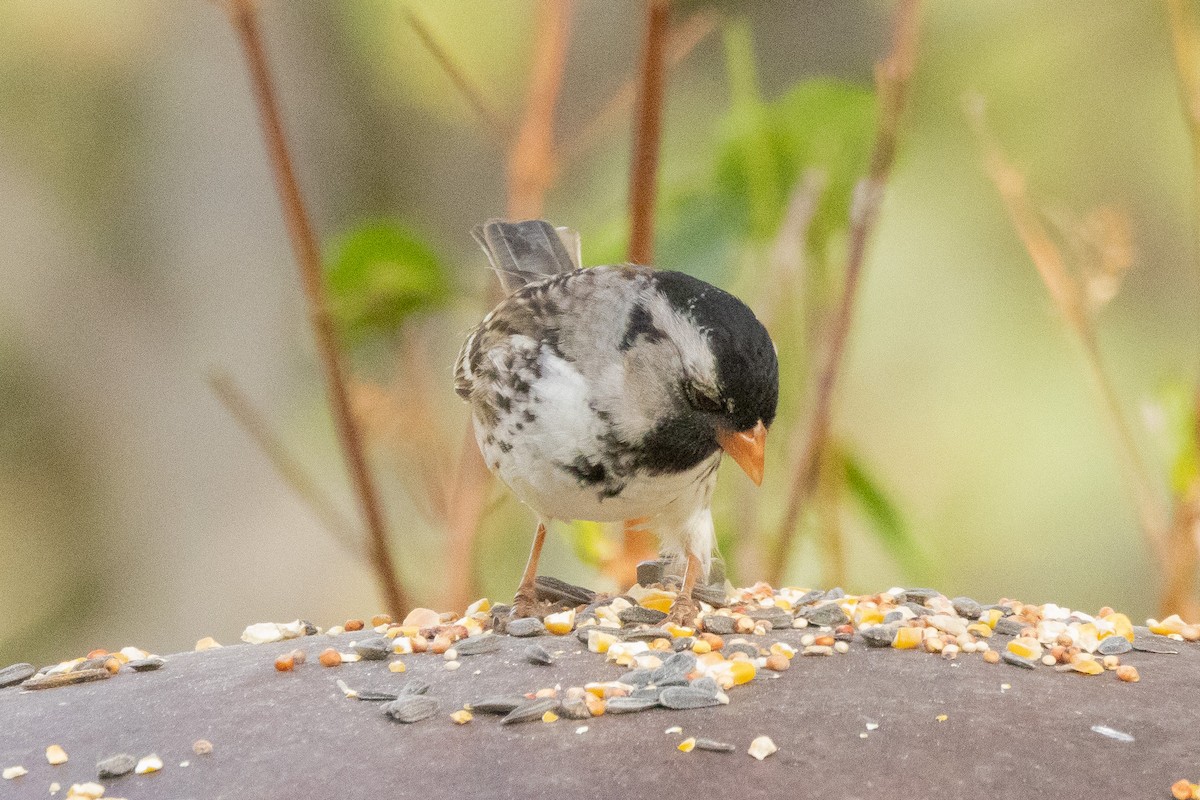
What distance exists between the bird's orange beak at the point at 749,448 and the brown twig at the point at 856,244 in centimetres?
47

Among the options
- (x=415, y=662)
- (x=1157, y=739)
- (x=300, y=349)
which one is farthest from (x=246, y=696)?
(x=300, y=349)

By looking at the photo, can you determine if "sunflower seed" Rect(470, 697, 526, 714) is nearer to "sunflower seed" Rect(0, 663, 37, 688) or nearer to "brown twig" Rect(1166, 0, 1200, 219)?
"sunflower seed" Rect(0, 663, 37, 688)

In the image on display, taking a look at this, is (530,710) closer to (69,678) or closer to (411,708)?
(411,708)

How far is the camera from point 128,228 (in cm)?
320

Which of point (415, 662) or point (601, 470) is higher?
point (601, 470)

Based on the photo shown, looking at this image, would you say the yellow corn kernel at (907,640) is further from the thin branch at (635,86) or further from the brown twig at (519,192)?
the thin branch at (635,86)

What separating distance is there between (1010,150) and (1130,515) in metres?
1.03

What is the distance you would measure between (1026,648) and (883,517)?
651 mm

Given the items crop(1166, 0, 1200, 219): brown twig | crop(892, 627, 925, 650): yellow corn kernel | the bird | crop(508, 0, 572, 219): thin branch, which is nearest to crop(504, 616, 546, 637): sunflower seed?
the bird

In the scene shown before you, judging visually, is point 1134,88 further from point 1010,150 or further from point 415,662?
point 415,662

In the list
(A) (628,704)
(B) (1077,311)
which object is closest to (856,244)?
(B) (1077,311)

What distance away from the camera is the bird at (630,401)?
1635 mm

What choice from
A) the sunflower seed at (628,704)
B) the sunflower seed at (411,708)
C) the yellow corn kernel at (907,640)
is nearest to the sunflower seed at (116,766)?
the sunflower seed at (411,708)

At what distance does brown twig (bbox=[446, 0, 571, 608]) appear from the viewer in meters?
2.33
